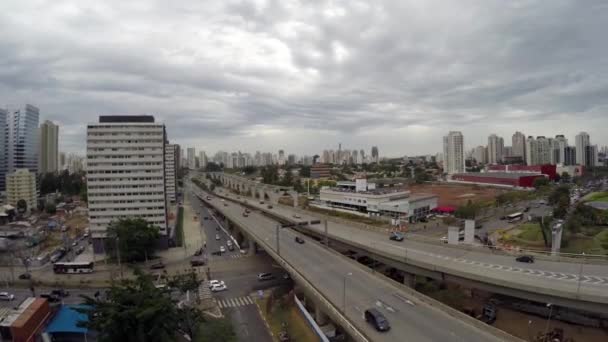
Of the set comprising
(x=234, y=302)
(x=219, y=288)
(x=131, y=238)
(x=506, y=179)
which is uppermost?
(x=506, y=179)

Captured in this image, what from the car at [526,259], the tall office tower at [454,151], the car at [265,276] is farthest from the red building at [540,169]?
the car at [265,276]

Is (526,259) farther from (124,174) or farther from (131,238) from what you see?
(124,174)

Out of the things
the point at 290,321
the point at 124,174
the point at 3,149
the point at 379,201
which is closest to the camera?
the point at 290,321

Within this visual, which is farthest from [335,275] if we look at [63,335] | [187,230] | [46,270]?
[187,230]

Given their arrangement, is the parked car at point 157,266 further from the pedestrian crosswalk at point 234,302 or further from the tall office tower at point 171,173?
the tall office tower at point 171,173

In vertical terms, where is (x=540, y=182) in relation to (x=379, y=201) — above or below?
above

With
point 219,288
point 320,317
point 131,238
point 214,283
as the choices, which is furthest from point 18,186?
point 320,317

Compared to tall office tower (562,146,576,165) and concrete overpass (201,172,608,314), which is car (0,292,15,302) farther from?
tall office tower (562,146,576,165)

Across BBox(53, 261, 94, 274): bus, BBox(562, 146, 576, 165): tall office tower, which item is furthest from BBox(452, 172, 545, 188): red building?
BBox(53, 261, 94, 274): bus
